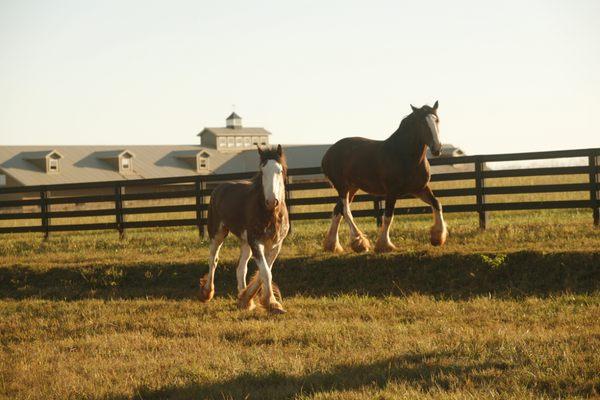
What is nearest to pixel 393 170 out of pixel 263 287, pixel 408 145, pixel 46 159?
pixel 408 145

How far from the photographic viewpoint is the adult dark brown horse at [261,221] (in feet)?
31.3

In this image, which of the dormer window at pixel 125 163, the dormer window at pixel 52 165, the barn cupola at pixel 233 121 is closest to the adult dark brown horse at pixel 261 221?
the dormer window at pixel 52 165

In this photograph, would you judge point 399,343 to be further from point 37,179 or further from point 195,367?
point 37,179

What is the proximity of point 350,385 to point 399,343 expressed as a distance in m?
1.43

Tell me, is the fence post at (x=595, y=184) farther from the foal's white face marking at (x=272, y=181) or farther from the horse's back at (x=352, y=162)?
the foal's white face marking at (x=272, y=181)

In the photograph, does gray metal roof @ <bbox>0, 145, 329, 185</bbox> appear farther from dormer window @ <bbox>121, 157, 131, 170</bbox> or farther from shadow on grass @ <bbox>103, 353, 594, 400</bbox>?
shadow on grass @ <bbox>103, 353, 594, 400</bbox>

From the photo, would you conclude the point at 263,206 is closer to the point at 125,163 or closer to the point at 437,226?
the point at 437,226

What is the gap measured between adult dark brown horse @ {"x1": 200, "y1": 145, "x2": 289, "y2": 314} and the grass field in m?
0.31

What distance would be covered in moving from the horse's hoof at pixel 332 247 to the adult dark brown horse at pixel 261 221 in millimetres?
2852

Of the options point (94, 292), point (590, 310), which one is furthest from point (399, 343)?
point (94, 292)

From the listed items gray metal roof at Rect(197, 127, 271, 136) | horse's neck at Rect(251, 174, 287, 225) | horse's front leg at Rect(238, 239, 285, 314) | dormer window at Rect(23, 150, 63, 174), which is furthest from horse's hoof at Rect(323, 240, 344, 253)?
gray metal roof at Rect(197, 127, 271, 136)

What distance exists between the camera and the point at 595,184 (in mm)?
14844

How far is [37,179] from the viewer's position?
56562 mm

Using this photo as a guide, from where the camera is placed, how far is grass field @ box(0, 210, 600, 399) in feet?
21.3
